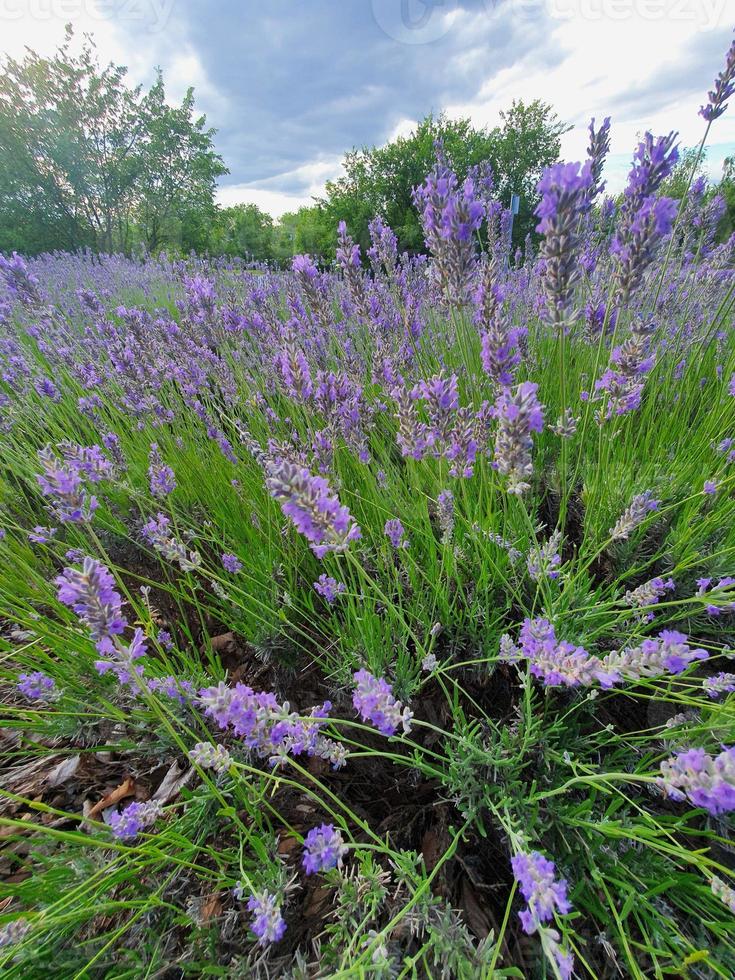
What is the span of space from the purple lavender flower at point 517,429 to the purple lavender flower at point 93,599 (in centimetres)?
93

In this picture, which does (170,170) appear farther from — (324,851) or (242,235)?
(324,851)

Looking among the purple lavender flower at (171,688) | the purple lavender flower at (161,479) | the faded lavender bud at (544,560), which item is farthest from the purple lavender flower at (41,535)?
the faded lavender bud at (544,560)

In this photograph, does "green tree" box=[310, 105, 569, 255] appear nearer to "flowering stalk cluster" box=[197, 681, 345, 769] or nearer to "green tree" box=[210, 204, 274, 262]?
"green tree" box=[210, 204, 274, 262]

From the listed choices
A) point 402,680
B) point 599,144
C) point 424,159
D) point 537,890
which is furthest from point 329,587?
point 424,159

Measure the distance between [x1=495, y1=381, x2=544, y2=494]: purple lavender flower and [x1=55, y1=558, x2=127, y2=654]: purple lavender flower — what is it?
0.93 m

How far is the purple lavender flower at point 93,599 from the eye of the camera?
0.87 metres

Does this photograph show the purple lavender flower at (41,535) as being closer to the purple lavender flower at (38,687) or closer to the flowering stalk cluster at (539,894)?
the purple lavender flower at (38,687)

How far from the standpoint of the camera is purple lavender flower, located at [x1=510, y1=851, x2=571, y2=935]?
0.71 metres

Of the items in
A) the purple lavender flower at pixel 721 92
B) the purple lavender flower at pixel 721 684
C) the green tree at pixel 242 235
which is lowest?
the purple lavender flower at pixel 721 684

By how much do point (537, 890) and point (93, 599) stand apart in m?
0.96

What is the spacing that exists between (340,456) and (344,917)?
1.62 metres

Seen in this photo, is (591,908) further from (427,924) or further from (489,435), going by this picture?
(489,435)

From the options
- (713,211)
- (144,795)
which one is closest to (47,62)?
(713,211)

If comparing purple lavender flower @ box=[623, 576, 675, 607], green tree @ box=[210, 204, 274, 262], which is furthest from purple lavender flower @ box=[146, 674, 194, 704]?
green tree @ box=[210, 204, 274, 262]
